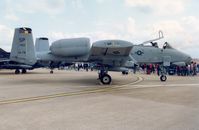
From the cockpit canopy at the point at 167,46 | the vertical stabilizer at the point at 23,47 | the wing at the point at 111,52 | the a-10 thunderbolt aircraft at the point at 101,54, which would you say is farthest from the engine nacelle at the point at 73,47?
the cockpit canopy at the point at 167,46

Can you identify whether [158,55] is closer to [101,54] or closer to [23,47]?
Result: [101,54]

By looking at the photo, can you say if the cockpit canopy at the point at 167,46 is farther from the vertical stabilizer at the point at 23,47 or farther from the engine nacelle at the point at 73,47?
the vertical stabilizer at the point at 23,47

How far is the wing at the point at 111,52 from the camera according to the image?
12945 millimetres

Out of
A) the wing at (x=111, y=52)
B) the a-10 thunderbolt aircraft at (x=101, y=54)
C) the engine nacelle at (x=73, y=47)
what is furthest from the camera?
the engine nacelle at (x=73, y=47)

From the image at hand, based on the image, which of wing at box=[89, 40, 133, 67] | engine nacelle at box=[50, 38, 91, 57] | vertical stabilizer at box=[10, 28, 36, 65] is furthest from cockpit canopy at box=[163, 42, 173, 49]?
vertical stabilizer at box=[10, 28, 36, 65]

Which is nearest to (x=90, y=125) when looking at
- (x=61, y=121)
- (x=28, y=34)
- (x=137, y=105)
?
(x=61, y=121)

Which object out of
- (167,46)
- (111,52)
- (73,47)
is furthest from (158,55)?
(73,47)

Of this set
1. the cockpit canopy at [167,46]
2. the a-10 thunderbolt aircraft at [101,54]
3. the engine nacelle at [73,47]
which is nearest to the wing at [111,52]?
the a-10 thunderbolt aircraft at [101,54]

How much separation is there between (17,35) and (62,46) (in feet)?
19.0

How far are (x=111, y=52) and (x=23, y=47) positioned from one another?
661cm

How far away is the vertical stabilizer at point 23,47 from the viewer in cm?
1631

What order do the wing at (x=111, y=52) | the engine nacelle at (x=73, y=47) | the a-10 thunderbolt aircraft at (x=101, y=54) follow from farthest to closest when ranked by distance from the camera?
the engine nacelle at (x=73, y=47), the a-10 thunderbolt aircraft at (x=101, y=54), the wing at (x=111, y=52)

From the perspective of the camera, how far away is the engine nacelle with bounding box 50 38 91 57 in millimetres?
13922

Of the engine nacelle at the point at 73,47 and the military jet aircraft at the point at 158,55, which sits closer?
the engine nacelle at the point at 73,47
